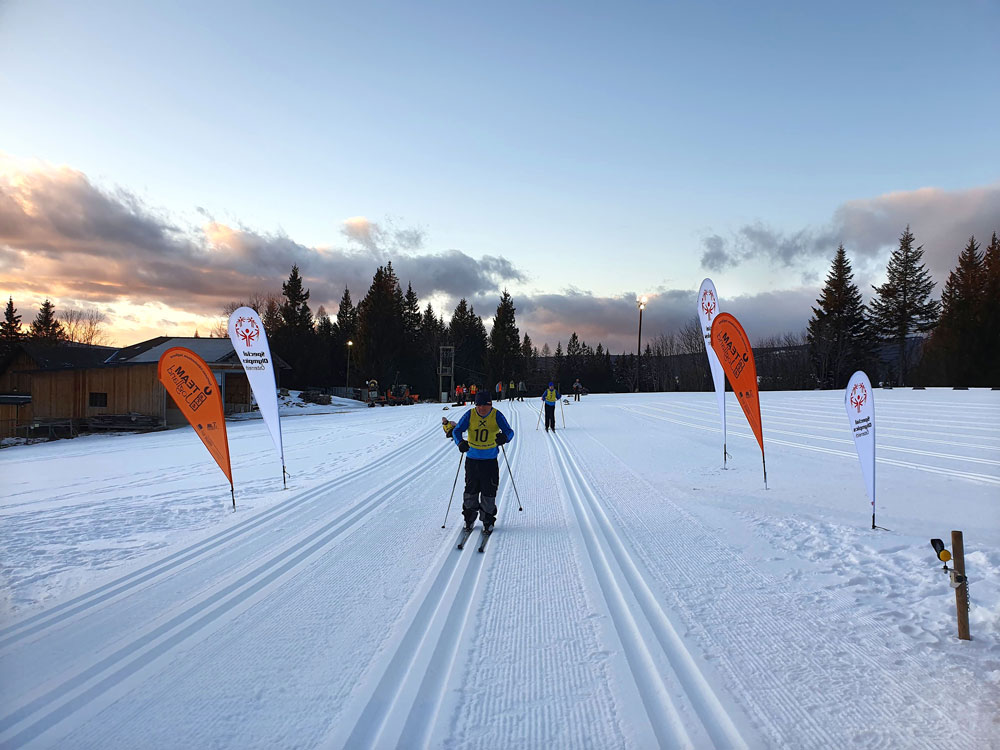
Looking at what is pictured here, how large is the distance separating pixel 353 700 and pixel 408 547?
2.99 meters

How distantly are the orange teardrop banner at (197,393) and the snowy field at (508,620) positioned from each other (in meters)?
1.18

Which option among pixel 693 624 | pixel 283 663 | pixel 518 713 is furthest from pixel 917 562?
pixel 283 663

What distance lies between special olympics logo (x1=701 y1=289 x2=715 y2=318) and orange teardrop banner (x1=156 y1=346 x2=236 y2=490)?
9.79 meters

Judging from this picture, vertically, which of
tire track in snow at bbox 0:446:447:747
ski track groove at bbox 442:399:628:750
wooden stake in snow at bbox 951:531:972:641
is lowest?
tire track in snow at bbox 0:446:447:747

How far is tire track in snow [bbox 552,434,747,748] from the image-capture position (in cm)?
280

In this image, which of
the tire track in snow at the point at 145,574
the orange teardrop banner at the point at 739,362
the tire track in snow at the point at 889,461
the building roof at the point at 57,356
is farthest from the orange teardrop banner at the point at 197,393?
the building roof at the point at 57,356

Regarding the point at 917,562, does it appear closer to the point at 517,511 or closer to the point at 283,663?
the point at 517,511

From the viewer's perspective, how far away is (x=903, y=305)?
55.3 metres

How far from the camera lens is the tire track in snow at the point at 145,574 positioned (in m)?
4.18

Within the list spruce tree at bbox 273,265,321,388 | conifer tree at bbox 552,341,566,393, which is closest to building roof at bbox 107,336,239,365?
spruce tree at bbox 273,265,321,388

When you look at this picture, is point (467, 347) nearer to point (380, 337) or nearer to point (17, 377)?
point (380, 337)

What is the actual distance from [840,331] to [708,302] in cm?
5633

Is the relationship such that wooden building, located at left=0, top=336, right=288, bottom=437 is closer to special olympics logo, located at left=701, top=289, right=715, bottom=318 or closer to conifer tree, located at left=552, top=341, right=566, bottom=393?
special olympics logo, located at left=701, top=289, right=715, bottom=318

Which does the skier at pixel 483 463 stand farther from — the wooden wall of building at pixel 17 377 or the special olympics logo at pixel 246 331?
the wooden wall of building at pixel 17 377
